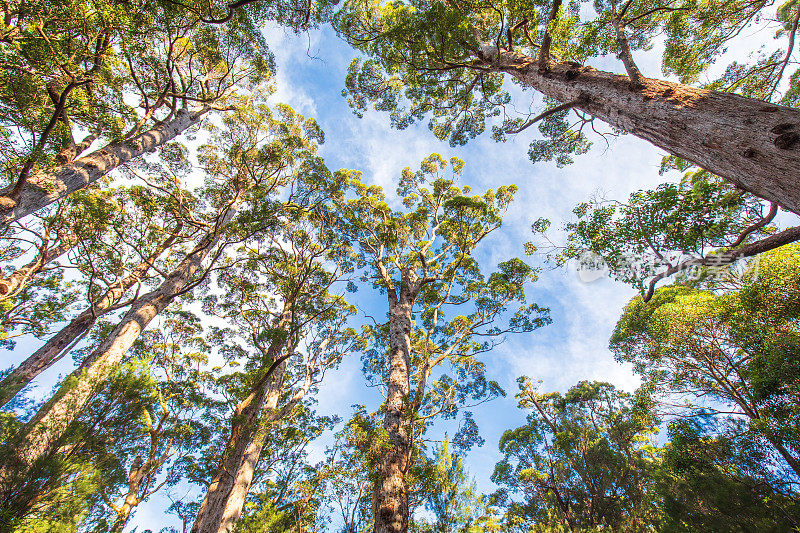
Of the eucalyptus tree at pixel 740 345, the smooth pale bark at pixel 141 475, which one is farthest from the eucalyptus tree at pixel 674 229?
the smooth pale bark at pixel 141 475

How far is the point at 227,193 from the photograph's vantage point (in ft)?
37.7

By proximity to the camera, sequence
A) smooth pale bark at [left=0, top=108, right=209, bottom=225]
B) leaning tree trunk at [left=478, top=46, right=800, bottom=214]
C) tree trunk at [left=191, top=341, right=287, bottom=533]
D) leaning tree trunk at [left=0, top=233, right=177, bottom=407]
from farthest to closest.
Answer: leaning tree trunk at [left=0, top=233, right=177, bottom=407]
tree trunk at [left=191, top=341, right=287, bottom=533]
smooth pale bark at [left=0, top=108, right=209, bottom=225]
leaning tree trunk at [left=478, top=46, right=800, bottom=214]

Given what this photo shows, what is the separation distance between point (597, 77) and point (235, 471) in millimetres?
10293

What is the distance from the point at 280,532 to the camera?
5043 mm

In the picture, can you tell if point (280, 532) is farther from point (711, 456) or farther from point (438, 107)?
point (438, 107)

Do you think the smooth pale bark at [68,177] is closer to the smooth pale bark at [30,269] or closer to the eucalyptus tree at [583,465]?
the smooth pale bark at [30,269]

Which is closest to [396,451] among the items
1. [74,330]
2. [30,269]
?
[74,330]

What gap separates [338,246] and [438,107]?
6.28 m

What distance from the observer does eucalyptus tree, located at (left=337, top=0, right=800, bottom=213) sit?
8.11 ft

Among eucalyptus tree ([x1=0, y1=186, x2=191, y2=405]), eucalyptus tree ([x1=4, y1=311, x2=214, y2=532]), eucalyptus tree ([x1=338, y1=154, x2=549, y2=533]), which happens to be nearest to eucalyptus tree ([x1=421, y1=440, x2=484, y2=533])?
eucalyptus tree ([x1=338, y1=154, x2=549, y2=533])

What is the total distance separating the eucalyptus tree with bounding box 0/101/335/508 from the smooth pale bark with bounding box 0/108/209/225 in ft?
8.23

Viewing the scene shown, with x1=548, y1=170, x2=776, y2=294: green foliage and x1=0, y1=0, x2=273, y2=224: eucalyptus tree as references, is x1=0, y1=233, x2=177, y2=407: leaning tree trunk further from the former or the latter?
x1=548, y1=170, x2=776, y2=294: green foliage

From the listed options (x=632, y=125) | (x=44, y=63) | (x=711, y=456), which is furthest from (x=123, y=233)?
(x=711, y=456)

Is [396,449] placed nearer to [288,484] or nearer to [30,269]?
[288,484]
